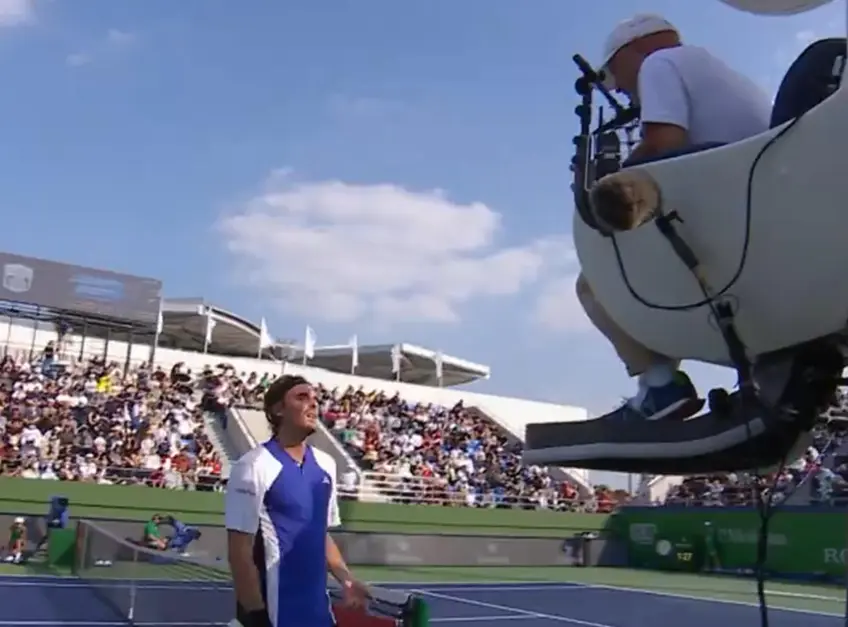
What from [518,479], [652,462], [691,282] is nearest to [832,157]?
[691,282]

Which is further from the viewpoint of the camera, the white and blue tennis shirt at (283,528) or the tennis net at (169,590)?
the tennis net at (169,590)

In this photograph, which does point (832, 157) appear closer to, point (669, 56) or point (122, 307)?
point (669, 56)

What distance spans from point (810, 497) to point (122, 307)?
1895cm

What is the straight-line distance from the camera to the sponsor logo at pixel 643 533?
80.8 ft

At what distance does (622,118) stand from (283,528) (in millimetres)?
2299

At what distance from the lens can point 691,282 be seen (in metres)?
2.00

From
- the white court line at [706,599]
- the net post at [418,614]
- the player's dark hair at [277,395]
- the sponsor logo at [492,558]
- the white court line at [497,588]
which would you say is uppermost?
the player's dark hair at [277,395]

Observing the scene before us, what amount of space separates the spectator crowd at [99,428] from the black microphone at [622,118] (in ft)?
62.5

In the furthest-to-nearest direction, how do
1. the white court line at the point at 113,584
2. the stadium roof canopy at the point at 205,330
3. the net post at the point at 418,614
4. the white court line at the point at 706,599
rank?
the stadium roof canopy at the point at 205,330 < the white court line at the point at 706,599 < the white court line at the point at 113,584 < the net post at the point at 418,614

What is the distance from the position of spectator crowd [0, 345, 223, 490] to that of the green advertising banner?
34.7 ft

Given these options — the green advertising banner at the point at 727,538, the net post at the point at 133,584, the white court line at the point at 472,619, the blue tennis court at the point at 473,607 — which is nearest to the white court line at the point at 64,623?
the blue tennis court at the point at 473,607

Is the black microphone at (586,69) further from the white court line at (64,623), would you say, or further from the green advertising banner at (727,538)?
the green advertising banner at (727,538)

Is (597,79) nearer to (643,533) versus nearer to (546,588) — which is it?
(546,588)

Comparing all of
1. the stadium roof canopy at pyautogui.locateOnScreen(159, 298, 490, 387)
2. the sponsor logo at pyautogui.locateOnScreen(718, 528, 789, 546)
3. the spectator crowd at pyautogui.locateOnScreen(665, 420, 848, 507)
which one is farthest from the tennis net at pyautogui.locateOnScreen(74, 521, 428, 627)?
the stadium roof canopy at pyautogui.locateOnScreen(159, 298, 490, 387)
